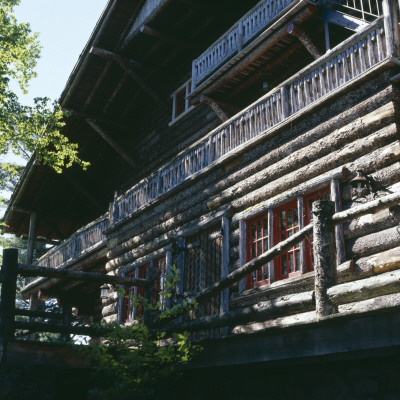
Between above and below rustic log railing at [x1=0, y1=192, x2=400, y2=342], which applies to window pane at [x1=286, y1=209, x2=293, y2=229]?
above

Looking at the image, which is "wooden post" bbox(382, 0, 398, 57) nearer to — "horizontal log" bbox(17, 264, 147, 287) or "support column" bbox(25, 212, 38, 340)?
"horizontal log" bbox(17, 264, 147, 287)

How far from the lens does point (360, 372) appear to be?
16.9 ft

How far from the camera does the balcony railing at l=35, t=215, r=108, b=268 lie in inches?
672

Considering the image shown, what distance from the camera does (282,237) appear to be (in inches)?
381

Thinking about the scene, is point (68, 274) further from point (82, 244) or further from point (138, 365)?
point (82, 244)

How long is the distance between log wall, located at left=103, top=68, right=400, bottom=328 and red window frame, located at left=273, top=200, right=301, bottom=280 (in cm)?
25

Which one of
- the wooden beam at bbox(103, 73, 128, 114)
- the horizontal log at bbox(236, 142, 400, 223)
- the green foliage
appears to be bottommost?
the green foliage

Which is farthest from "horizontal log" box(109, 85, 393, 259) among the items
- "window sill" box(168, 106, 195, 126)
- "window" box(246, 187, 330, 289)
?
"window sill" box(168, 106, 195, 126)

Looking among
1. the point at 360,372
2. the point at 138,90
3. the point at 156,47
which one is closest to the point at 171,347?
the point at 360,372

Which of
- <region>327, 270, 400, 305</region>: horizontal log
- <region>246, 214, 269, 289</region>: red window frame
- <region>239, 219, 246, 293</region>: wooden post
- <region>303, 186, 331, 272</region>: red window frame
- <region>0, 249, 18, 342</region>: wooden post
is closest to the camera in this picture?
<region>327, 270, 400, 305</region>: horizontal log

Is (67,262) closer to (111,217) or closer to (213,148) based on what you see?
(111,217)

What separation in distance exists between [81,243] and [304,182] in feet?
36.3

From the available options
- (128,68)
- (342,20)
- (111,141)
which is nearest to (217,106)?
(342,20)

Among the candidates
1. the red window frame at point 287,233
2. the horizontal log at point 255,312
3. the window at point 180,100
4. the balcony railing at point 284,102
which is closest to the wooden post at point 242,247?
the red window frame at point 287,233
